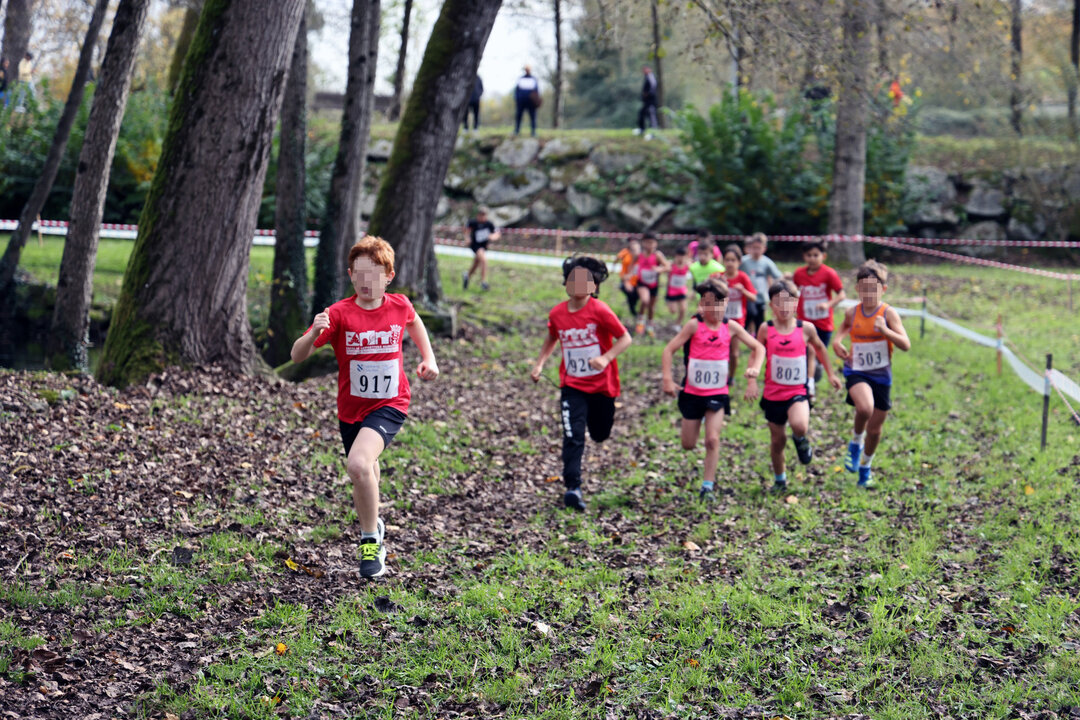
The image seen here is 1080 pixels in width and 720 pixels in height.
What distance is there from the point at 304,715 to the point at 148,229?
6030 mm

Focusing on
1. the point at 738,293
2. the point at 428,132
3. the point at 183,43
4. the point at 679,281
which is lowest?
the point at 738,293

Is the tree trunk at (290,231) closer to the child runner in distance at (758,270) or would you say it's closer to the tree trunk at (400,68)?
the child runner in distance at (758,270)

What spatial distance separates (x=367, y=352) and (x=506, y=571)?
1.83 m

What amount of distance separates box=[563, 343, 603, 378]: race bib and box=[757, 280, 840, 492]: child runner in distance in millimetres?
1560

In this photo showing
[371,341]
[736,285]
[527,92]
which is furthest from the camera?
[527,92]

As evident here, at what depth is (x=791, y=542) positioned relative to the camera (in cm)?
705

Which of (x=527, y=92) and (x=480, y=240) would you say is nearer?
(x=480, y=240)

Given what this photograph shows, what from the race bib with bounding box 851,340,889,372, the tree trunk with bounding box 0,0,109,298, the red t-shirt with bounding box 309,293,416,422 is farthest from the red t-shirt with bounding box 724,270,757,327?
the tree trunk with bounding box 0,0,109,298

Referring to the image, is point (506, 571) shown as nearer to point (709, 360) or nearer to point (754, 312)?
point (709, 360)

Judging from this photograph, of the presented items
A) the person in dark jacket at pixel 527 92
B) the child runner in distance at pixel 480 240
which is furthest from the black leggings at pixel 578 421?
the person in dark jacket at pixel 527 92

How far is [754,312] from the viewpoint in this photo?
41.4 ft

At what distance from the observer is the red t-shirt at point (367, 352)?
5645 millimetres

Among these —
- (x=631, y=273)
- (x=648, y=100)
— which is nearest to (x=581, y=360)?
(x=631, y=273)

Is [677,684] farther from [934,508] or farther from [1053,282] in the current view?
[1053,282]
